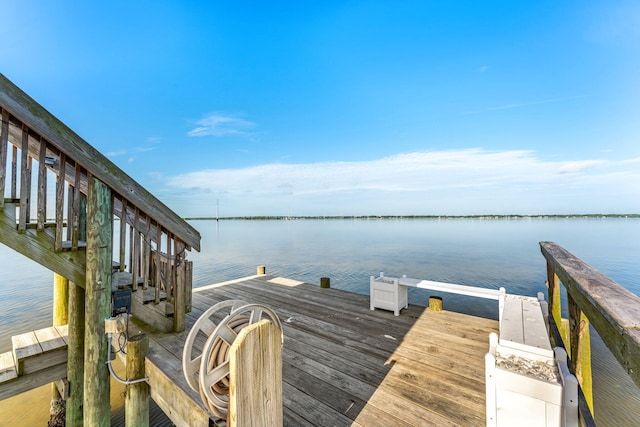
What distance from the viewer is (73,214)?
3.47 metres

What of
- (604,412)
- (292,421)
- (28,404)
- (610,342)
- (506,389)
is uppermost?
(610,342)

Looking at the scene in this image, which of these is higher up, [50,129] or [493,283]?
[50,129]

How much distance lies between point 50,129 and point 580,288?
5.18m

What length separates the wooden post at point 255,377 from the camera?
1.40m

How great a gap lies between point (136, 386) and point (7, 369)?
1759 mm

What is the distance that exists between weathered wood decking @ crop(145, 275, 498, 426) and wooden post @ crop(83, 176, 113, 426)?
0.60 metres

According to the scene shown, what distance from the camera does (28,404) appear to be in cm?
530

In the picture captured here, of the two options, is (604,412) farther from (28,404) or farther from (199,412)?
(28,404)

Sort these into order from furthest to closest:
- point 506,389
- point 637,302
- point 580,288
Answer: point 580,288 → point 506,389 → point 637,302

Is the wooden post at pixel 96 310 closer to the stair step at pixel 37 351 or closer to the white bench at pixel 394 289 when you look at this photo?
the stair step at pixel 37 351

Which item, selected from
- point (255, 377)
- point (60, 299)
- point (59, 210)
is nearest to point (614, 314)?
point (255, 377)

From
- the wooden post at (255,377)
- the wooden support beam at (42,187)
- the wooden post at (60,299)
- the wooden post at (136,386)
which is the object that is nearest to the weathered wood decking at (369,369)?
the wooden post at (136,386)

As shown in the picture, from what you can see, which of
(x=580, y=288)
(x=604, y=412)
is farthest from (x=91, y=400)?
(x=604, y=412)

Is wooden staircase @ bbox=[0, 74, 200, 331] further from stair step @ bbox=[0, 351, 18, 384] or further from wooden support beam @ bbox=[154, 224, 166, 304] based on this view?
stair step @ bbox=[0, 351, 18, 384]
